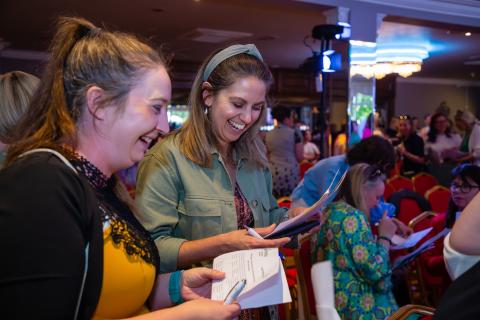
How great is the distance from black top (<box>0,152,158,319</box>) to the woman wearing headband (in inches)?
24.5

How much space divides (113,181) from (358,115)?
4910 millimetres

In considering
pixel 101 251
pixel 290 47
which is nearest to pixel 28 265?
pixel 101 251

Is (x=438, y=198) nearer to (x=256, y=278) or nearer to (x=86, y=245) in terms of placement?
(x=256, y=278)

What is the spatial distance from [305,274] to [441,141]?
5.81m

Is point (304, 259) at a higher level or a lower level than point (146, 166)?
lower

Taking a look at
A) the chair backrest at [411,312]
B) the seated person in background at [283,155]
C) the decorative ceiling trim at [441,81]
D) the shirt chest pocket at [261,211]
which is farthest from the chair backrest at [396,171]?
the decorative ceiling trim at [441,81]

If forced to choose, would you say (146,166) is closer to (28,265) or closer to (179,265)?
(179,265)

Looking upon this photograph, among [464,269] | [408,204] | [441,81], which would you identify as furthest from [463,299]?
[441,81]

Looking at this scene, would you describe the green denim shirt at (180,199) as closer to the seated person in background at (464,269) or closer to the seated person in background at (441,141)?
the seated person in background at (464,269)

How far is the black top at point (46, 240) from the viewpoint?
0.73 m

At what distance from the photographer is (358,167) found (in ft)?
8.21

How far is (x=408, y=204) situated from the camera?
3.95m

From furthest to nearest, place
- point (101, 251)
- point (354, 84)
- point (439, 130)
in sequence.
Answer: point (439, 130) < point (354, 84) < point (101, 251)

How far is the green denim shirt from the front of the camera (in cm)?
148
